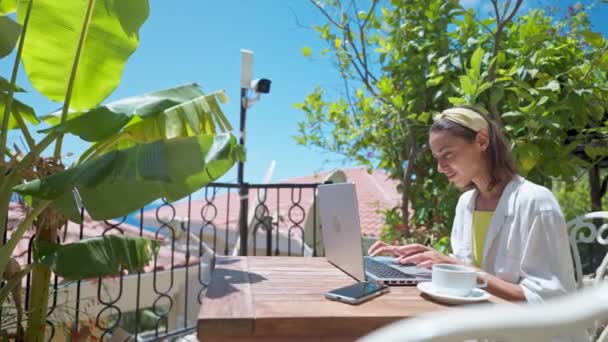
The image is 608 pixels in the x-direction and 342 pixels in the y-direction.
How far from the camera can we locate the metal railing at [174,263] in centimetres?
236

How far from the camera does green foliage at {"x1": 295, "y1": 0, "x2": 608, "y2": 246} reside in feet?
8.07

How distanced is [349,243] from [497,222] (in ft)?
1.99

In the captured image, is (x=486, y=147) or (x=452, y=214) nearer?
(x=486, y=147)

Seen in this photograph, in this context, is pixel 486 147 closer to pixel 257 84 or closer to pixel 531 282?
pixel 531 282

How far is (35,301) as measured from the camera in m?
1.80

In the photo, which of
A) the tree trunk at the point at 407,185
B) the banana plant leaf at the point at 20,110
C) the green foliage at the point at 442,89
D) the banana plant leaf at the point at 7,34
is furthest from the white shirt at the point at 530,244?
the banana plant leaf at the point at 20,110

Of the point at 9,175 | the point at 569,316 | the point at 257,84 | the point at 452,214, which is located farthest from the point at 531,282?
the point at 257,84

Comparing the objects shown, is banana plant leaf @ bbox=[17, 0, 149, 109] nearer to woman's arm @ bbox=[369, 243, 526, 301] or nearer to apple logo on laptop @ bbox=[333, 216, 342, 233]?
apple logo on laptop @ bbox=[333, 216, 342, 233]

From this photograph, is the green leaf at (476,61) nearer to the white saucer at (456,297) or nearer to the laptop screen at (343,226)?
the laptop screen at (343,226)

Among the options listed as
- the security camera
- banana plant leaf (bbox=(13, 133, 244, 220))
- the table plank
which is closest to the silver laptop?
the table plank

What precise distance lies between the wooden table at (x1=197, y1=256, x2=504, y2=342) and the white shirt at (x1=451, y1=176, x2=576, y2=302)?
28cm

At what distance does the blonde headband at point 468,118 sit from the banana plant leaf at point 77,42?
5.00 feet

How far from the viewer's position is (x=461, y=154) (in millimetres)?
1688

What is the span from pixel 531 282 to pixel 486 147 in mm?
620
